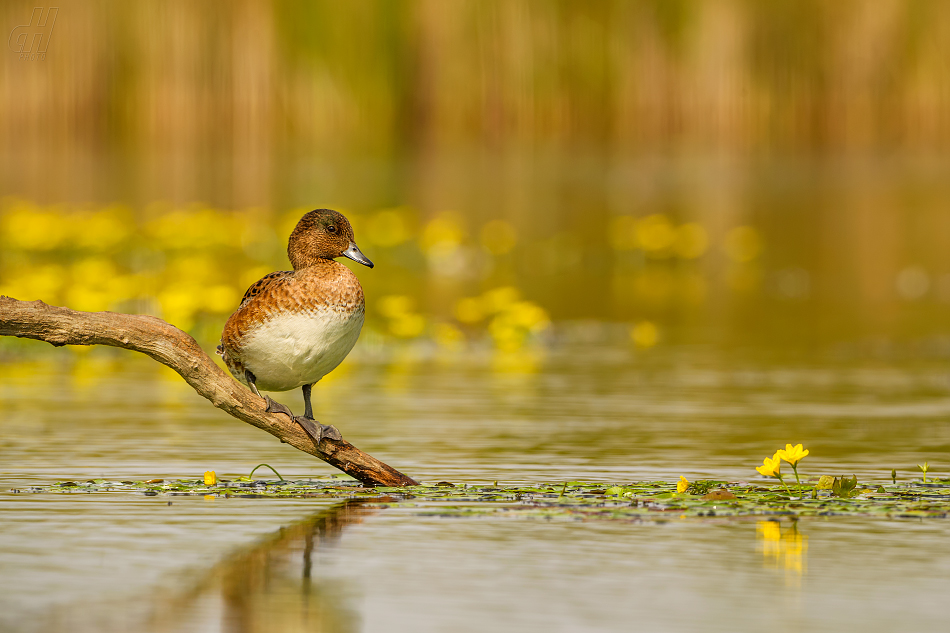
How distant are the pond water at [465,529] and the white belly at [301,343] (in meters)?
0.51

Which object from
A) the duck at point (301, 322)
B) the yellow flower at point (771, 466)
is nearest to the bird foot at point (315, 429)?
the duck at point (301, 322)

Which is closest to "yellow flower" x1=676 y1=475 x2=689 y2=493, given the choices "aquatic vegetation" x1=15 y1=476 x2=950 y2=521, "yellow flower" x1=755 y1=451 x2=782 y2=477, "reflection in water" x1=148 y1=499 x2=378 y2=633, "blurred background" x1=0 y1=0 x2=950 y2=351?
"aquatic vegetation" x1=15 y1=476 x2=950 y2=521

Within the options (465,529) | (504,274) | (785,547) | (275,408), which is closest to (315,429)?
(275,408)

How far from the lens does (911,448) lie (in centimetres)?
819

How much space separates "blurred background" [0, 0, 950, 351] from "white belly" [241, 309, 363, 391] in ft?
43.9

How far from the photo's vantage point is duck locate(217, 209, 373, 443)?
257 inches

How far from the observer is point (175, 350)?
21.2 ft

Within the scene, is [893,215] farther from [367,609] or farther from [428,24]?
[367,609]

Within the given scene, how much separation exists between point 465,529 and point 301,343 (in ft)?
3.41

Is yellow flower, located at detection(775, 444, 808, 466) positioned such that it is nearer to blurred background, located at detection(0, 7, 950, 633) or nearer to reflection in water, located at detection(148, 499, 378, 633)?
blurred background, located at detection(0, 7, 950, 633)

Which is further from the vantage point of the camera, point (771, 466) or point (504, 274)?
point (504, 274)

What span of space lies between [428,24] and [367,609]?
2699 cm

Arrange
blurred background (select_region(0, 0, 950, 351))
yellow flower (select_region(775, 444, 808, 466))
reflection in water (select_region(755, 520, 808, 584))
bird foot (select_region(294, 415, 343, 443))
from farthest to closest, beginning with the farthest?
blurred background (select_region(0, 0, 950, 351))
bird foot (select_region(294, 415, 343, 443))
yellow flower (select_region(775, 444, 808, 466))
reflection in water (select_region(755, 520, 808, 584))

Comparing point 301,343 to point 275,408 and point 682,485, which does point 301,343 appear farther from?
point 682,485
